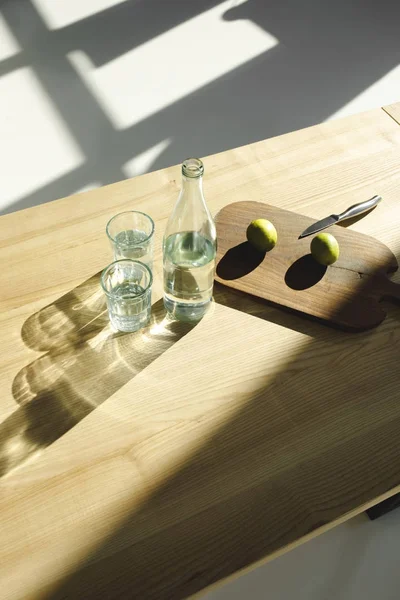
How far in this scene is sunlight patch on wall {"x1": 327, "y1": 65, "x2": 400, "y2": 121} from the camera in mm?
2670

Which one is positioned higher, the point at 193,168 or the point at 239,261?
the point at 193,168

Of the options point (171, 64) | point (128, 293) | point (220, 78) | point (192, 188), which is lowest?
point (220, 78)

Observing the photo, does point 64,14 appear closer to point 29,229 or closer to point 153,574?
point 29,229

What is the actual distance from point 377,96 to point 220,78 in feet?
2.29

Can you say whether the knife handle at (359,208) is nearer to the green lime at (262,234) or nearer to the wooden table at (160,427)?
the wooden table at (160,427)

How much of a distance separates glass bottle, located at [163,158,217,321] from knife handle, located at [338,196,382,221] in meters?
0.32

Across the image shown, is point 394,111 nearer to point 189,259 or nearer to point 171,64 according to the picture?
point 189,259

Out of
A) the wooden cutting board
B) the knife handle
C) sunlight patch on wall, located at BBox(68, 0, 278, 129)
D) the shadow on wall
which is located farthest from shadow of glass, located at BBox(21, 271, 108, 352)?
sunlight patch on wall, located at BBox(68, 0, 278, 129)

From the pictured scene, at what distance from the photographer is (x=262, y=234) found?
45.3 inches

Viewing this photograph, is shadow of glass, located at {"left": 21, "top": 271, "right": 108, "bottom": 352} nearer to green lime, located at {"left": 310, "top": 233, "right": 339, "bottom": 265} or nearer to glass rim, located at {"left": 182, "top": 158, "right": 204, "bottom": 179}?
glass rim, located at {"left": 182, "top": 158, "right": 204, "bottom": 179}

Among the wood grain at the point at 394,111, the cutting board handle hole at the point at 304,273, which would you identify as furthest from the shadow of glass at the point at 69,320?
the wood grain at the point at 394,111

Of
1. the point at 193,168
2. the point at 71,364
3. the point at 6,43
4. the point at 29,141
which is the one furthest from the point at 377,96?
the point at 71,364

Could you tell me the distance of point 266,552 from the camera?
82 centimetres

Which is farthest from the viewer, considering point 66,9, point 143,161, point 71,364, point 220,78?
point 66,9
